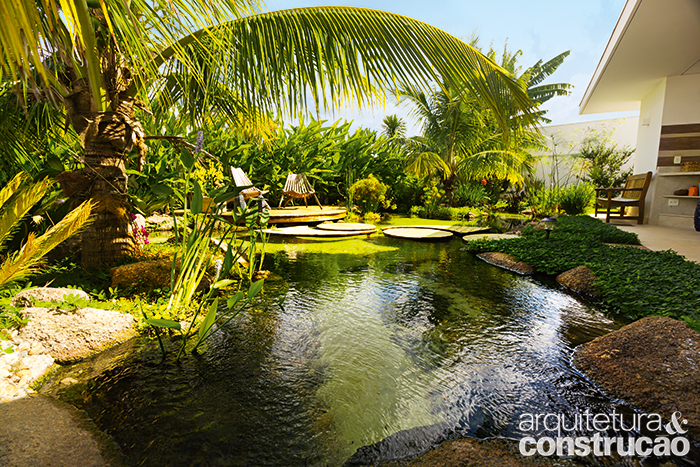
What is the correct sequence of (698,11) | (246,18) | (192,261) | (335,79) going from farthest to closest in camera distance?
(698,11) → (335,79) → (246,18) → (192,261)

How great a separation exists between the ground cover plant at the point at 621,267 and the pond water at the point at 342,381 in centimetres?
37

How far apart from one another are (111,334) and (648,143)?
11738mm

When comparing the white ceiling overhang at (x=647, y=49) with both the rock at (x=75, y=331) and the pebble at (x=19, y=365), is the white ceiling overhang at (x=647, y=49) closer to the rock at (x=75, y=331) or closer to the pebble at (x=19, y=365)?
the rock at (x=75, y=331)

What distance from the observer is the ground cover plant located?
2.81 meters

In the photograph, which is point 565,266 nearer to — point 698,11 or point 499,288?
point 499,288

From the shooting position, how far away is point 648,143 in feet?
29.1

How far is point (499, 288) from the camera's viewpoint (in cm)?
377

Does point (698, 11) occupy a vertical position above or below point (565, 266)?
above

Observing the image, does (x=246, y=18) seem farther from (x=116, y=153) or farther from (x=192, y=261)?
(x=192, y=261)

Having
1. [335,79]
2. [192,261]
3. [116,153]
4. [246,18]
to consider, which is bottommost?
[192,261]

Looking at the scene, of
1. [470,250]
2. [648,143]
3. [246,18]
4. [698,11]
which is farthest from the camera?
[648,143]

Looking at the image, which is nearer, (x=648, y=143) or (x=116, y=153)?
(x=116, y=153)

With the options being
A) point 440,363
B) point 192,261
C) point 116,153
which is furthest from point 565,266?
point 116,153

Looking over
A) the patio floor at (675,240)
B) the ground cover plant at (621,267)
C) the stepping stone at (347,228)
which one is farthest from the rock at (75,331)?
the patio floor at (675,240)
